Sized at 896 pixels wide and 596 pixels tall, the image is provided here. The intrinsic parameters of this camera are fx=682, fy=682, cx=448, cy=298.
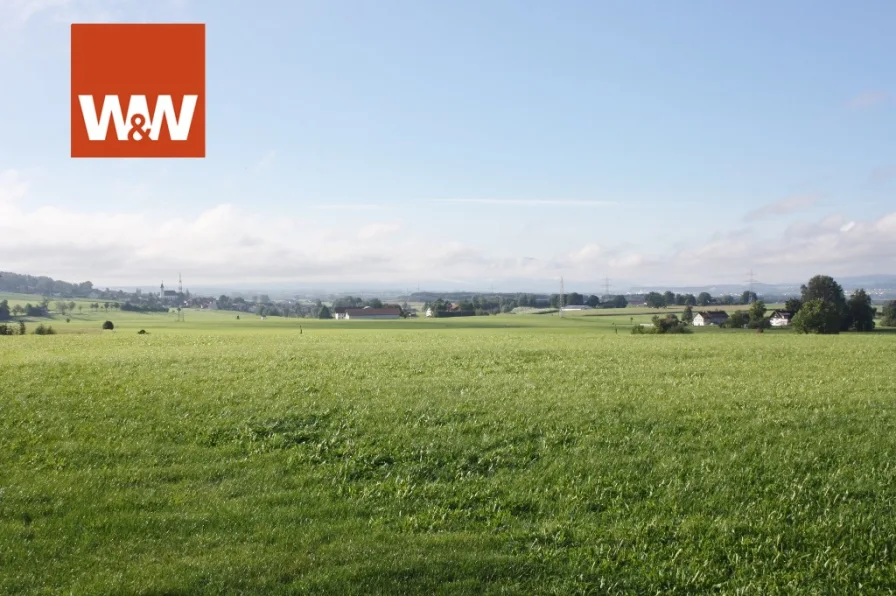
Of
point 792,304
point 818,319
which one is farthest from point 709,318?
point 818,319

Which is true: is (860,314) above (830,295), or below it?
below

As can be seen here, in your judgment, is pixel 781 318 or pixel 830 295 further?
pixel 781 318

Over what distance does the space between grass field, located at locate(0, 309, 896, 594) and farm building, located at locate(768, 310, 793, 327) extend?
70.7 meters

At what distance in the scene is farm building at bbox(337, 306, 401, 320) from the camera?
438ft

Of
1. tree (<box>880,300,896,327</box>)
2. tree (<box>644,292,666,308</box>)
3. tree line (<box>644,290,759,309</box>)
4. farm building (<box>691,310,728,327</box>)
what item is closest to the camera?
tree (<box>880,300,896,327</box>)

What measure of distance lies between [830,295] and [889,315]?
961 centimetres

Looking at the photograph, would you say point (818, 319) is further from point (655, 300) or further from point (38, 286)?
point (38, 286)

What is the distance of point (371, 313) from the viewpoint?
136m

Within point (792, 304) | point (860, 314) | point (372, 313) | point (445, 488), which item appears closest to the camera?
point (445, 488)

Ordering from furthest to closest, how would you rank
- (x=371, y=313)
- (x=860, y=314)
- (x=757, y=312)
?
(x=371, y=313)
(x=757, y=312)
(x=860, y=314)

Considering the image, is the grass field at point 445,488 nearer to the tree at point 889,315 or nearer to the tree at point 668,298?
the tree at point 889,315

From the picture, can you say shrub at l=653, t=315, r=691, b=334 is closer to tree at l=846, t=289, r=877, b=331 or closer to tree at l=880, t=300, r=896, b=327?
tree at l=846, t=289, r=877, b=331

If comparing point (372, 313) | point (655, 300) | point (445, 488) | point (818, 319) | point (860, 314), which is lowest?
point (445, 488)

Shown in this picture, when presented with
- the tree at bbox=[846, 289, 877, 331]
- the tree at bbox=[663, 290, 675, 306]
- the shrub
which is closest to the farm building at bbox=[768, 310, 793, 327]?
the tree at bbox=[846, 289, 877, 331]
